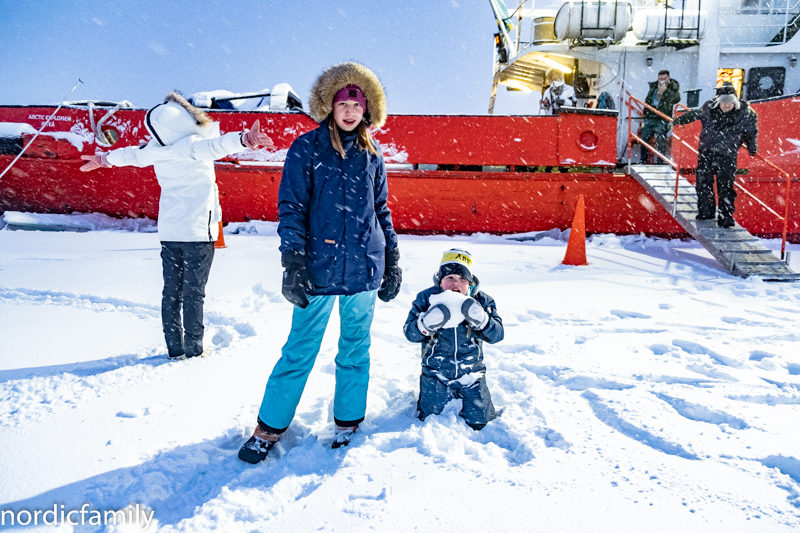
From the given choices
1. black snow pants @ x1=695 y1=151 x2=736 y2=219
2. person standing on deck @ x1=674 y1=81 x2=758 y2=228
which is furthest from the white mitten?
black snow pants @ x1=695 y1=151 x2=736 y2=219

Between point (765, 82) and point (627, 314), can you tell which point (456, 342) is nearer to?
point (627, 314)

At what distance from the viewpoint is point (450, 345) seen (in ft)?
6.77

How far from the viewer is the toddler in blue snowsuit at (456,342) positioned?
77.5 inches

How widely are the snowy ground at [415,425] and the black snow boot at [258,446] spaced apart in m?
0.04

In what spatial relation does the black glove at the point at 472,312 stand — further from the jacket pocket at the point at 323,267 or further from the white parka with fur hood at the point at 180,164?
the white parka with fur hood at the point at 180,164

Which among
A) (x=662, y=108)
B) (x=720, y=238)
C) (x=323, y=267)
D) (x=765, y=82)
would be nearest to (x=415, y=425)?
(x=323, y=267)

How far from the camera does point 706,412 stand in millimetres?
2064

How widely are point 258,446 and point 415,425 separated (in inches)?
25.7

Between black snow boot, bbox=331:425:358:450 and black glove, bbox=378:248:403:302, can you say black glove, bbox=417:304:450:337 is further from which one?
black snow boot, bbox=331:425:358:450

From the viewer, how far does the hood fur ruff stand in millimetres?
1771

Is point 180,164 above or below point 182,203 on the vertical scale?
above

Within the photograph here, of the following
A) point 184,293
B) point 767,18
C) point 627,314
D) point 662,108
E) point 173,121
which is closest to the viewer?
point 173,121

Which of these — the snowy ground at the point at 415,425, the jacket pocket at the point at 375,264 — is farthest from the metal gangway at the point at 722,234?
the jacket pocket at the point at 375,264

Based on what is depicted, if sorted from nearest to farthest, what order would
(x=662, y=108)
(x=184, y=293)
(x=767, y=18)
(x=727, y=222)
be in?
(x=184, y=293) < (x=727, y=222) < (x=662, y=108) < (x=767, y=18)
